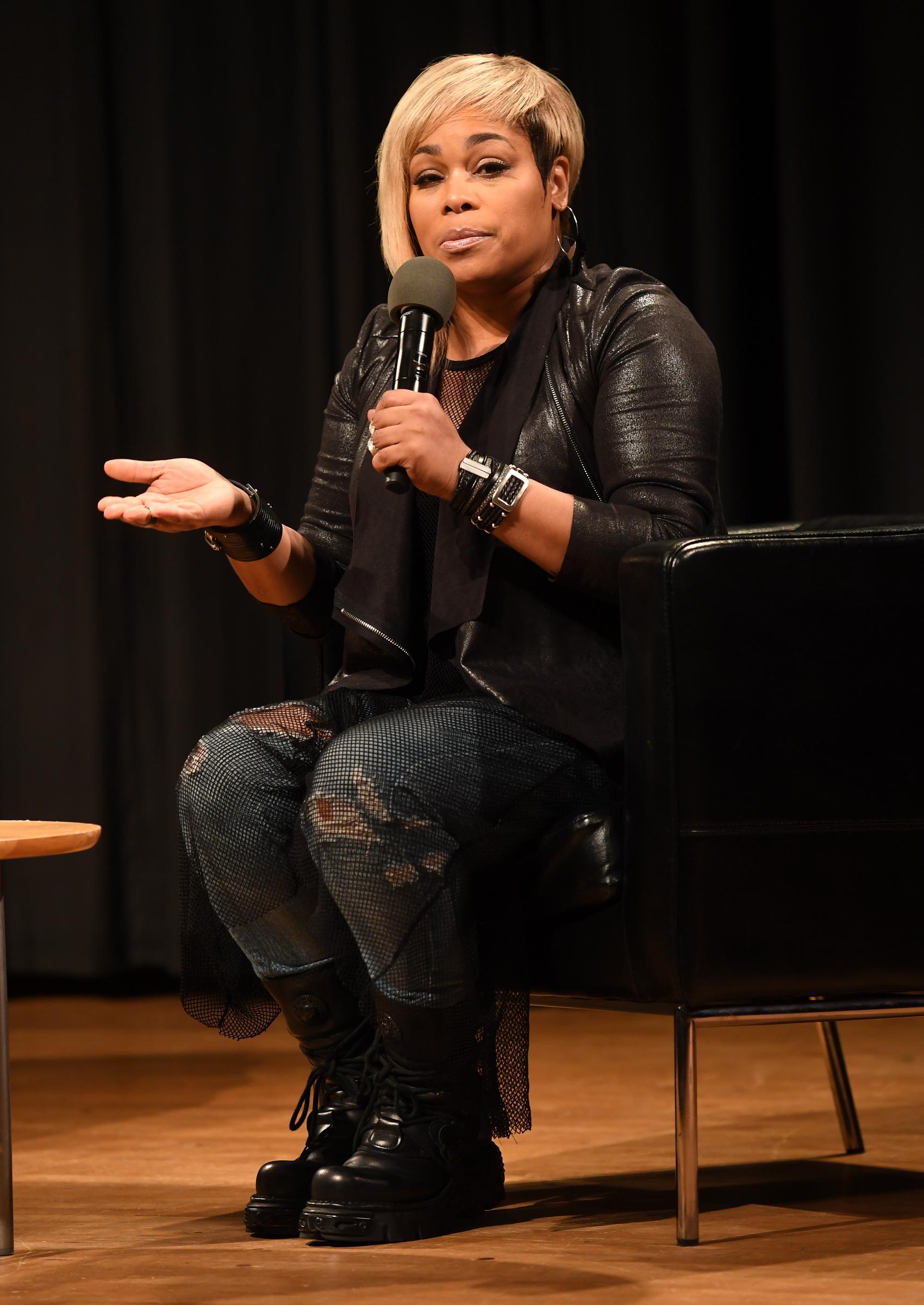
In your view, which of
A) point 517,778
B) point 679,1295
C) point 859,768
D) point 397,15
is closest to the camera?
point 679,1295

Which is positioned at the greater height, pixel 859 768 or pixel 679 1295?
pixel 859 768

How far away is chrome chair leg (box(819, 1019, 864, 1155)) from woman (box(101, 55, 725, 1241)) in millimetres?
492

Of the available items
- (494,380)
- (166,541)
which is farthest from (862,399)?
(494,380)

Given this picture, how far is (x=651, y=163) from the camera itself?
352 cm

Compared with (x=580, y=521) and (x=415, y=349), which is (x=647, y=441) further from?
(x=415, y=349)

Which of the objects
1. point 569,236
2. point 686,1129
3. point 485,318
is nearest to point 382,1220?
point 686,1129

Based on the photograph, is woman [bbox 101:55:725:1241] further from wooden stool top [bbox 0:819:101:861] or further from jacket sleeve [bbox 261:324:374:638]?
wooden stool top [bbox 0:819:101:861]

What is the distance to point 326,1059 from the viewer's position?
5.69ft

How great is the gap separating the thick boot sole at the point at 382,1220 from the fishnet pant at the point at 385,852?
3.6 inches

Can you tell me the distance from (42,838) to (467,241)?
2.60 ft

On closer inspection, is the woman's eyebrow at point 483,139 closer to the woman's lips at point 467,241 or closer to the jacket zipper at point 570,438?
the woman's lips at point 467,241

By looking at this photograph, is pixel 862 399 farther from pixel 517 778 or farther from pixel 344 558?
pixel 517 778

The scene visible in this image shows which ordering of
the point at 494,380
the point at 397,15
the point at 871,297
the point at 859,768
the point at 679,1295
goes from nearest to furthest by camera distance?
the point at 679,1295
the point at 859,768
the point at 494,380
the point at 871,297
the point at 397,15

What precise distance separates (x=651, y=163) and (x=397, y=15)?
65 centimetres
